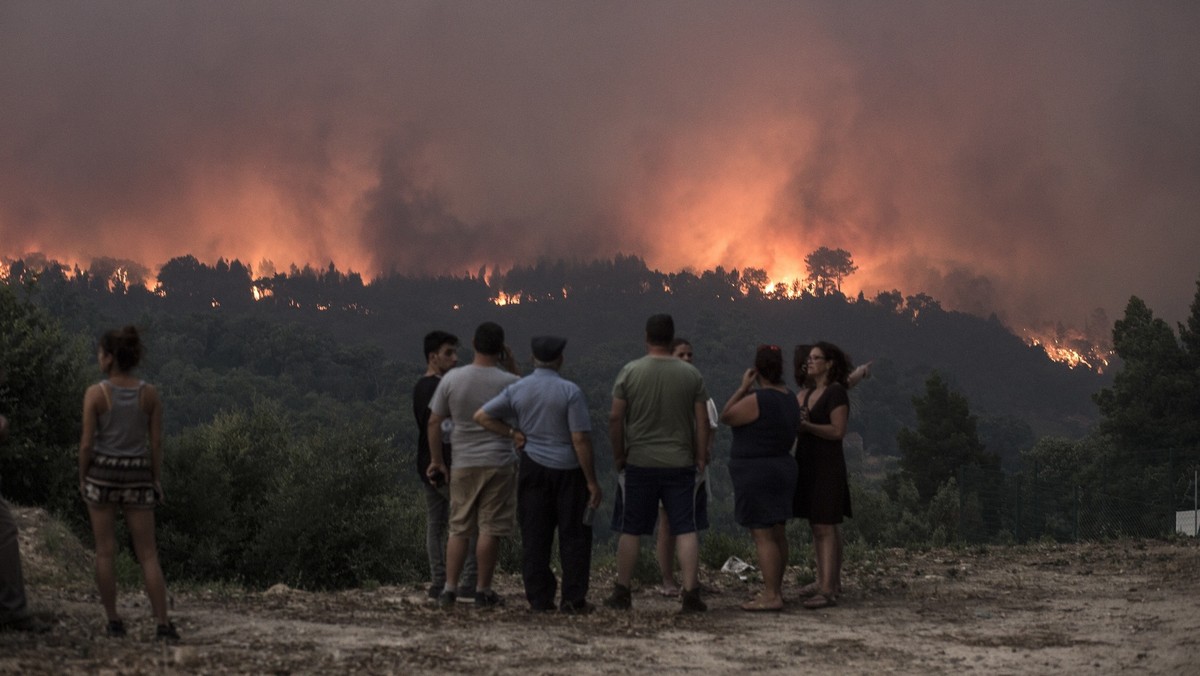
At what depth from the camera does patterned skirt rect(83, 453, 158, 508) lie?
8.35 m

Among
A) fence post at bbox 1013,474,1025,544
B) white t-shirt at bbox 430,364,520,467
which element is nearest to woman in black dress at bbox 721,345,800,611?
white t-shirt at bbox 430,364,520,467

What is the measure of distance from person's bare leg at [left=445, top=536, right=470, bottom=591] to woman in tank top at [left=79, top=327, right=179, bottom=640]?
8.35 feet

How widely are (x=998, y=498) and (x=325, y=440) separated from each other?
62.8ft

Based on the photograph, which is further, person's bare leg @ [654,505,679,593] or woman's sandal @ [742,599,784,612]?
person's bare leg @ [654,505,679,593]

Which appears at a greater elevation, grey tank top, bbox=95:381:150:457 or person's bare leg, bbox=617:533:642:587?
grey tank top, bbox=95:381:150:457

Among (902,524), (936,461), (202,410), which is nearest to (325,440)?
(902,524)

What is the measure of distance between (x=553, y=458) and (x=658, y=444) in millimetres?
825

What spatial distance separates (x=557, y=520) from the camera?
34.4 feet

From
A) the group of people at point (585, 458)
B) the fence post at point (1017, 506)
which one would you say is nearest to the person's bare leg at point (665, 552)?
the group of people at point (585, 458)

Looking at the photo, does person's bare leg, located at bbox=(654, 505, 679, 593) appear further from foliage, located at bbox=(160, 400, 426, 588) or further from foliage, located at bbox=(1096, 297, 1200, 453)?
foliage, located at bbox=(1096, 297, 1200, 453)

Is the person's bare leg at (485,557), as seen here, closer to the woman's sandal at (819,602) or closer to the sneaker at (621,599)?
the sneaker at (621,599)

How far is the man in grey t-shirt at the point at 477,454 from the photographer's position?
33.7 ft

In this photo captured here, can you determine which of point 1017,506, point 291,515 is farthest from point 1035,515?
point 291,515

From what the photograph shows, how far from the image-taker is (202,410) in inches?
4914
